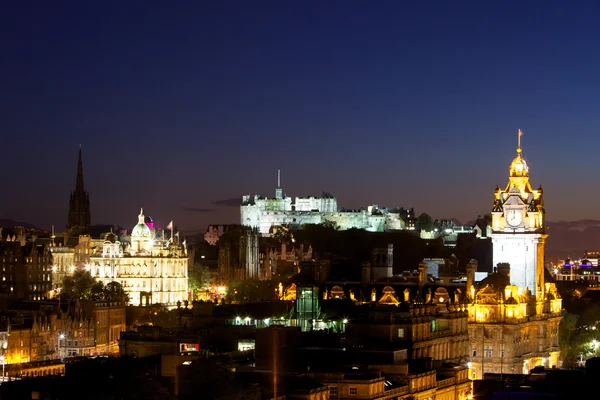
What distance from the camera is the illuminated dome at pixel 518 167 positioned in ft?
477

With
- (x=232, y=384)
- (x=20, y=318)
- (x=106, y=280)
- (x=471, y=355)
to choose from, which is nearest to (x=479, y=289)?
(x=471, y=355)

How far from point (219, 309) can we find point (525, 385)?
38686mm

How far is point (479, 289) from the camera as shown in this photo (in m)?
132

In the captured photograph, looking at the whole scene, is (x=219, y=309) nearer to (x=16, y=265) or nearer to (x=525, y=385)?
(x=525, y=385)

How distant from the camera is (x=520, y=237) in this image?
140625 millimetres

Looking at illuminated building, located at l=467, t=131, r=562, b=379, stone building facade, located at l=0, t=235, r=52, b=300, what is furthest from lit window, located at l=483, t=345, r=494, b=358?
stone building facade, located at l=0, t=235, r=52, b=300

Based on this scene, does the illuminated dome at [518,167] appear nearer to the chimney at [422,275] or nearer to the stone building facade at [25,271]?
the chimney at [422,275]

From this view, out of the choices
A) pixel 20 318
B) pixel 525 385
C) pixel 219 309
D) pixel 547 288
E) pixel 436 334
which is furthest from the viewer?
pixel 547 288

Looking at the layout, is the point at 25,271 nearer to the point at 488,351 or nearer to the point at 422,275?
the point at 422,275

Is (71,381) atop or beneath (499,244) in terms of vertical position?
beneath

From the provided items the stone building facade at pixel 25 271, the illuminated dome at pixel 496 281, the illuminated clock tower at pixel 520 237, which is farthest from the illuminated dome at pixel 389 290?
the stone building facade at pixel 25 271

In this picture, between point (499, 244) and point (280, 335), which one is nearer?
point (280, 335)

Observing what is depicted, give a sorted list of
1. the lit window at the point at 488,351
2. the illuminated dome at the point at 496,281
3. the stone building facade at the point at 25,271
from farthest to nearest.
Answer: the stone building facade at the point at 25,271 → the illuminated dome at the point at 496,281 → the lit window at the point at 488,351

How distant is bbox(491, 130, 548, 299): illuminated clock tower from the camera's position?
459 feet
